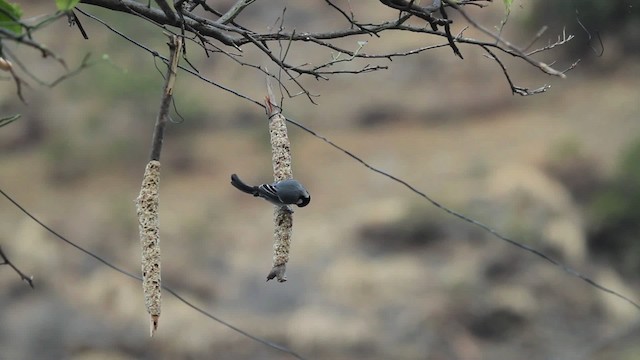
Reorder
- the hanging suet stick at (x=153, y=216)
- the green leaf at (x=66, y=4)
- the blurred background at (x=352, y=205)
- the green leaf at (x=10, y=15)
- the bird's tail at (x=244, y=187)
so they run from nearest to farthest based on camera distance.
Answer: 1. the green leaf at (x=66, y=4)
2. the green leaf at (x=10, y=15)
3. the hanging suet stick at (x=153, y=216)
4. the bird's tail at (x=244, y=187)
5. the blurred background at (x=352, y=205)

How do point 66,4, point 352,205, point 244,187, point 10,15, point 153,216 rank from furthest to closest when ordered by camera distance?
point 352,205
point 244,187
point 153,216
point 10,15
point 66,4

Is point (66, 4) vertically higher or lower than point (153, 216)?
higher

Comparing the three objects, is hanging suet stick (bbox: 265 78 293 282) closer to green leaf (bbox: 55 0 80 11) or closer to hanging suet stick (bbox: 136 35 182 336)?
hanging suet stick (bbox: 136 35 182 336)

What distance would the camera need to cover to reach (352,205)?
42.5ft

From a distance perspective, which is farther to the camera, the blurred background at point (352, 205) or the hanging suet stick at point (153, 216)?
the blurred background at point (352, 205)

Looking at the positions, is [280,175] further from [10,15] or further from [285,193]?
[10,15]

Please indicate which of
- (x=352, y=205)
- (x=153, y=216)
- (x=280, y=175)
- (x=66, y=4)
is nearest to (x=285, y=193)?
(x=280, y=175)

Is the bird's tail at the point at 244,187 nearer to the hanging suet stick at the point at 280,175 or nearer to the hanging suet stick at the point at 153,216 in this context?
the hanging suet stick at the point at 280,175

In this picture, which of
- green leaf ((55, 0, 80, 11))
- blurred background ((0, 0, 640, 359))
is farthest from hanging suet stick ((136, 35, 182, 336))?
blurred background ((0, 0, 640, 359))

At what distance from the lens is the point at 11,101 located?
14641mm

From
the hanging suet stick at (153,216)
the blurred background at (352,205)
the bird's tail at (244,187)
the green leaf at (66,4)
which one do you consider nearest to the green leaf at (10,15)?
the green leaf at (66,4)

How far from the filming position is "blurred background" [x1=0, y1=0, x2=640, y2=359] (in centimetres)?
1071

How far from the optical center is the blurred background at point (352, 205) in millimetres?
10711

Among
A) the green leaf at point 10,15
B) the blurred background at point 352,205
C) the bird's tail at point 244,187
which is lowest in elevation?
the bird's tail at point 244,187
